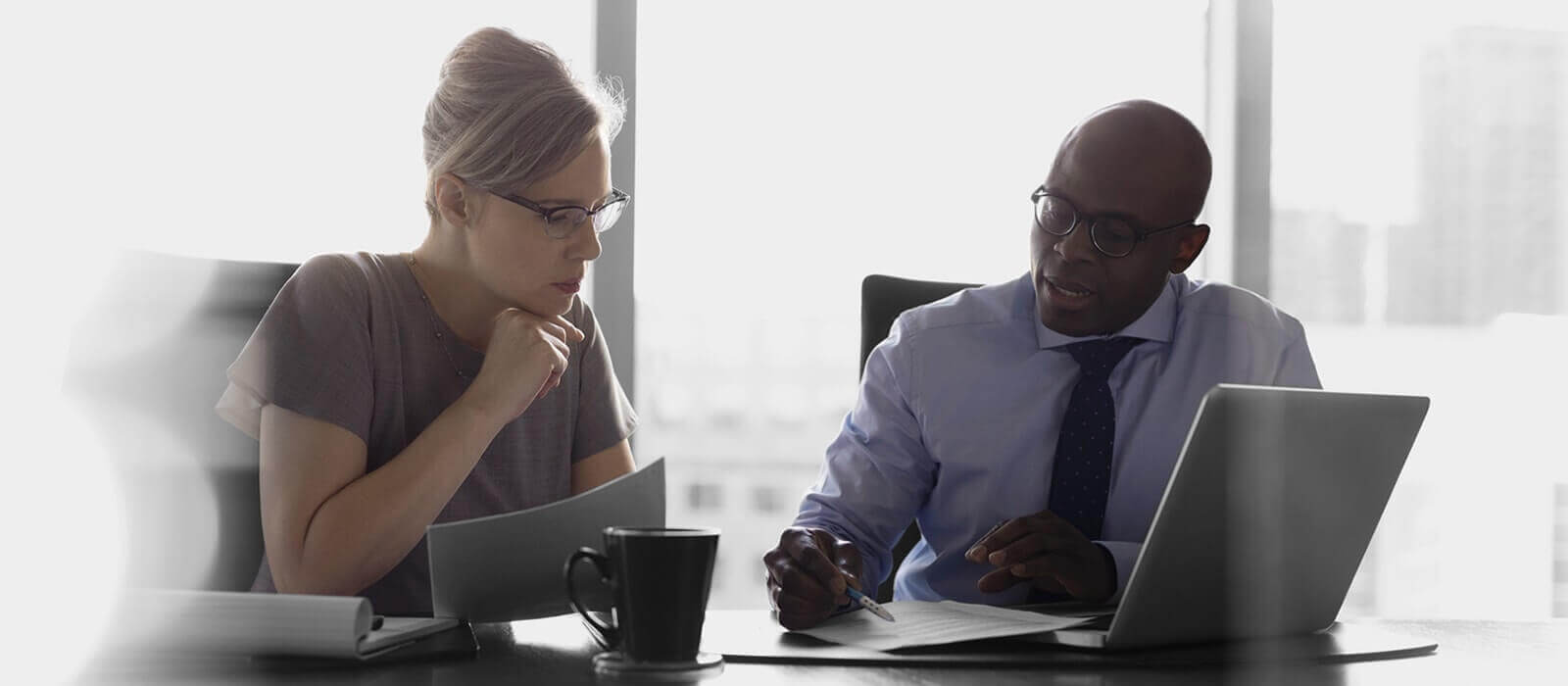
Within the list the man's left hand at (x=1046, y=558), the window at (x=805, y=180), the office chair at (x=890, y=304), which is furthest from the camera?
the window at (x=805, y=180)

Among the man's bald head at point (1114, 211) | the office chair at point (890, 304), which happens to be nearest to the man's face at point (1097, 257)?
the man's bald head at point (1114, 211)

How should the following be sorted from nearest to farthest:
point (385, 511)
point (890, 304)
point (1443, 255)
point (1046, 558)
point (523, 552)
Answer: point (523, 552), point (1046, 558), point (385, 511), point (890, 304), point (1443, 255)

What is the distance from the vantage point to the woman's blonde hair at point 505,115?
4.41ft

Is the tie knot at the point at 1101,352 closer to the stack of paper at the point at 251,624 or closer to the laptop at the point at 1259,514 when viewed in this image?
the laptop at the point at 1259,514

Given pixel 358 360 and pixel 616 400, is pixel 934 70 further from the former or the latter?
pixel 358 360

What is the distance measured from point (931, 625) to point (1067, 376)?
1.97 ft

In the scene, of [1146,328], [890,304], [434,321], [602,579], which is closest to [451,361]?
[434,321]

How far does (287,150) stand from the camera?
7.43ft

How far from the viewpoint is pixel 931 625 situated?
0.92 metres

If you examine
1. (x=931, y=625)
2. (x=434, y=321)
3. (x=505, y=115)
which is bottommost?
(x=931, y=625)

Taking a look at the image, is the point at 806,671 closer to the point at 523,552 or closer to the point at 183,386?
the point at 523,552

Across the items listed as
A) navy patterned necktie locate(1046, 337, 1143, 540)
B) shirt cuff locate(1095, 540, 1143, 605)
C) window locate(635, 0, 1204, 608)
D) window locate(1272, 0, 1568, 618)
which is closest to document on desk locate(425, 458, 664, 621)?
shirt cuff locate(1095, 540, 1143, 605)

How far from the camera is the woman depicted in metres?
1.20

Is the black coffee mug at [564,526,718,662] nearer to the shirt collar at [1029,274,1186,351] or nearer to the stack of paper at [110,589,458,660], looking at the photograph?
the stack of paper at [110,589,458,660]
